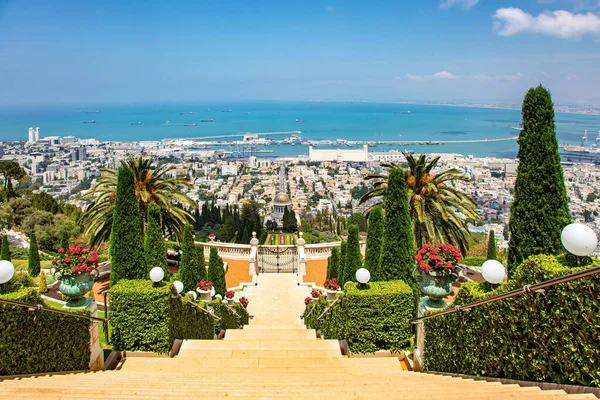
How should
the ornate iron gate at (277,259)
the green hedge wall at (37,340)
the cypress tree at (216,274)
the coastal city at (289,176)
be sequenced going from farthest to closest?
the coastal city at (289,176), the ornate iron gate at (277,259), the cypress tree at (216,274), the green hedge wall at (37,340)

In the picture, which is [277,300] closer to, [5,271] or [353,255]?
[353,255]

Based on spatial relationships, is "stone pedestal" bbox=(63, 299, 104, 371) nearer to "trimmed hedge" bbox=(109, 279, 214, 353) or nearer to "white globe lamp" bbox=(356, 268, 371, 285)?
"trimmed hedge" bbox=(109, 279, 214, 353)

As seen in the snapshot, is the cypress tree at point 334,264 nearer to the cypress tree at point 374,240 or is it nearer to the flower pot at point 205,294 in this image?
the cypress tree at point 374,240

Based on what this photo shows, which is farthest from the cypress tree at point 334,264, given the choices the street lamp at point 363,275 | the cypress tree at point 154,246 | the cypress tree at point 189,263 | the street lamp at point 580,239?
the street lamp at point 580,239

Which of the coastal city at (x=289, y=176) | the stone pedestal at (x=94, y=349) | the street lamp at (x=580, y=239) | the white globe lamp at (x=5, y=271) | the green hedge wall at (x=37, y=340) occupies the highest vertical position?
the street lamp at (x=580, y=239)

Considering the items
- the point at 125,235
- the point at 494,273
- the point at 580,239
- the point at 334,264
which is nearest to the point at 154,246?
the point at 125,235

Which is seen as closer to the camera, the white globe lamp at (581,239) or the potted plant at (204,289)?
the white globe lamp at (581,239)

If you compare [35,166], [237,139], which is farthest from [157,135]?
[35,166]
